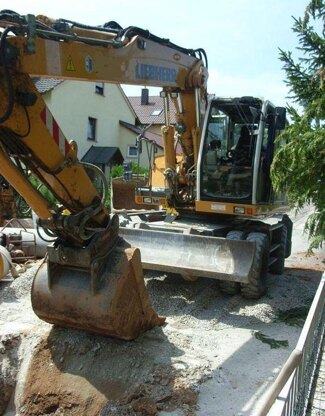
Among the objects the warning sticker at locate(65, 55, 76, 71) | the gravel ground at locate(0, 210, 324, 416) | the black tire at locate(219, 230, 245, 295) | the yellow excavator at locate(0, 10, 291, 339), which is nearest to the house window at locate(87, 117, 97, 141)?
the yellow excavator at locate(0, 10, 291, 339)

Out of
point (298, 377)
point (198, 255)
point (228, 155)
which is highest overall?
point (228, 155)

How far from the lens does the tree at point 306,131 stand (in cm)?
425

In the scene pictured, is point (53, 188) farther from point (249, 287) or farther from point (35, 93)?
point (249, 287)

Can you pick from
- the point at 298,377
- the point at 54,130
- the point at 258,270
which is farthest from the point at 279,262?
the point at 298,377

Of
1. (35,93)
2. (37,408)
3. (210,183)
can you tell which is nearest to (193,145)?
(210,183)

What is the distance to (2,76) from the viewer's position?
3654mm

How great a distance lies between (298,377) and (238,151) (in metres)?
4.68

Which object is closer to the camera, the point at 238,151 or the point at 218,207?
the point at 218,207

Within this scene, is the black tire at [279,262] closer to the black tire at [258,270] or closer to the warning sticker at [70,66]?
the black tire at [258,270]

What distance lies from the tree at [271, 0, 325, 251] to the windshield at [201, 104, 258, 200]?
6.32ft

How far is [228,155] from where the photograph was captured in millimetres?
7234

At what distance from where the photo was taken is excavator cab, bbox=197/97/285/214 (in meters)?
6.82

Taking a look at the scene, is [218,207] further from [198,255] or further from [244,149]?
[244,149]

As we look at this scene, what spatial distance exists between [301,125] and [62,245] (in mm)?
2475
